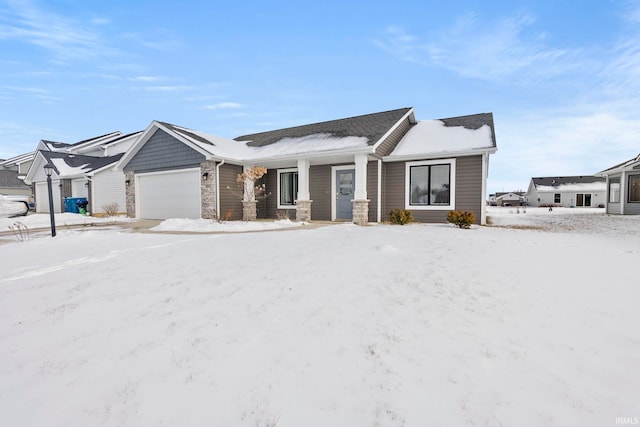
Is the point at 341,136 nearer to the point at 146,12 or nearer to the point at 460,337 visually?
the point at 146,12

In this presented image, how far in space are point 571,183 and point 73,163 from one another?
5528 centimetres

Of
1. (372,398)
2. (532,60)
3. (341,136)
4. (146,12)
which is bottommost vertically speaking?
(372,398)

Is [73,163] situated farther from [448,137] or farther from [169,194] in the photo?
[448,137]

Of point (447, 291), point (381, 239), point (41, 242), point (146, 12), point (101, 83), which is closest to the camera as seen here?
point (447, 291)

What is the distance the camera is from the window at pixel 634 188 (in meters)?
16.8

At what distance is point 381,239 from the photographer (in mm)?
6594

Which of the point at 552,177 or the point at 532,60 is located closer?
the point at 532,60

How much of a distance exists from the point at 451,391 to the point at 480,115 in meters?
14.3

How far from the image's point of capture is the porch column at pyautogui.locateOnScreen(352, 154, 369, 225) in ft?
34.6

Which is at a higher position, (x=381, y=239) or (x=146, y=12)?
(x=146, y=12)

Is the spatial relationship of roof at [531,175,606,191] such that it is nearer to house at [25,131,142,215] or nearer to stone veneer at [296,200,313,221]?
stone veneer at [296,200,313,221]

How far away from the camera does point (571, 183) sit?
3744 cm

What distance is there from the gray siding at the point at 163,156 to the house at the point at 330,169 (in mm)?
48

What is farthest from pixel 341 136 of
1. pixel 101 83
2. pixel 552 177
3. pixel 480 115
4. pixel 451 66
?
pixel 552 177
